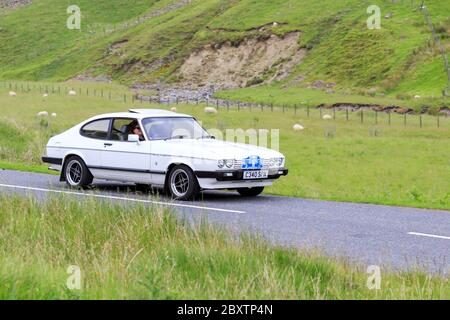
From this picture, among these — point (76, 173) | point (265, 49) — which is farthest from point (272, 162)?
point (265, 49)

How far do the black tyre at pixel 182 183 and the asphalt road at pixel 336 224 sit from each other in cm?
29

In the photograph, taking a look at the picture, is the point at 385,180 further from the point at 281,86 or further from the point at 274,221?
the point at 281,86

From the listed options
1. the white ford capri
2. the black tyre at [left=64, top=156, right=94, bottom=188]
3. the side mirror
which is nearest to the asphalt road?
the black tyre at [left=64, top=156, right=94, bottom=188]

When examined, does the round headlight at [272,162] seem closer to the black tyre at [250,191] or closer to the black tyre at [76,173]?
the black tyre at [250,191]

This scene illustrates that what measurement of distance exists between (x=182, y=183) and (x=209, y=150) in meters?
0.79

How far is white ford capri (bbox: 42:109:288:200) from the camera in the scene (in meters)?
14.9

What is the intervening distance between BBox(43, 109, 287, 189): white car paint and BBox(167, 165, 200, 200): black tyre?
0.32 ft

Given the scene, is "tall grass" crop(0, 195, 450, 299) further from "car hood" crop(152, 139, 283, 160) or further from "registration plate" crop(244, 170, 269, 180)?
"registration plate" crop(244, 170, 269, 180)

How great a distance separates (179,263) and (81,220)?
2.45m

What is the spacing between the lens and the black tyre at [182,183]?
1484 cm

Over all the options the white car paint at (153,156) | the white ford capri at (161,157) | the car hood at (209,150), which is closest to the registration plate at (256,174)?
the white ford capri at (161,157)

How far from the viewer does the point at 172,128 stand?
16.4 metres

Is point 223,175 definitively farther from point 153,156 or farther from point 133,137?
point 133,137

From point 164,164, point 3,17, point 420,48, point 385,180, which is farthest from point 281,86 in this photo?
point 3,17
